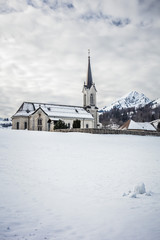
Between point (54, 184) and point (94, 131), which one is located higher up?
point (94, 131)

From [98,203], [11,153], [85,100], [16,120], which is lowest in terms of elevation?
[98,203]

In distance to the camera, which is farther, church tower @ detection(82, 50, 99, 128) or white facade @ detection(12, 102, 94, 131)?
church tower @ detection(82, 50, 99, 128)

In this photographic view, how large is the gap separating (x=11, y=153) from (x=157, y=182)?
31.1 ft

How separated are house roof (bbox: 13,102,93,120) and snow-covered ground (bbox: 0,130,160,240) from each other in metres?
46.7

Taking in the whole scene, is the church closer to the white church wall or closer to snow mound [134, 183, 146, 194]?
the white church wall

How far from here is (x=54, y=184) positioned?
9023mm

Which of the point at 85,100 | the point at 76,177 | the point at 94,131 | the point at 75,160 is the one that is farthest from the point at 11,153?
the point at 85,100

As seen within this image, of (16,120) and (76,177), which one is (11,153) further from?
(16,120)

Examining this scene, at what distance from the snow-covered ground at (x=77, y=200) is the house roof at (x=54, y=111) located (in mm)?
46740

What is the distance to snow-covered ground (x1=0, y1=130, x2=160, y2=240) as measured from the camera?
5316 millimetres

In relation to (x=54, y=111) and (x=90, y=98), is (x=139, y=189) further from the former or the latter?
(x=90, y=98)

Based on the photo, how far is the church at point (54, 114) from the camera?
2277 inches

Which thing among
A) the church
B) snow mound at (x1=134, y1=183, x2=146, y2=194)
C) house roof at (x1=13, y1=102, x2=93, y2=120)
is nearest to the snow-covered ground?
snow mound at (x1=134, y1=183, x2=146, y2=194)

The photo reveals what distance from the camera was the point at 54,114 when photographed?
59312mm
